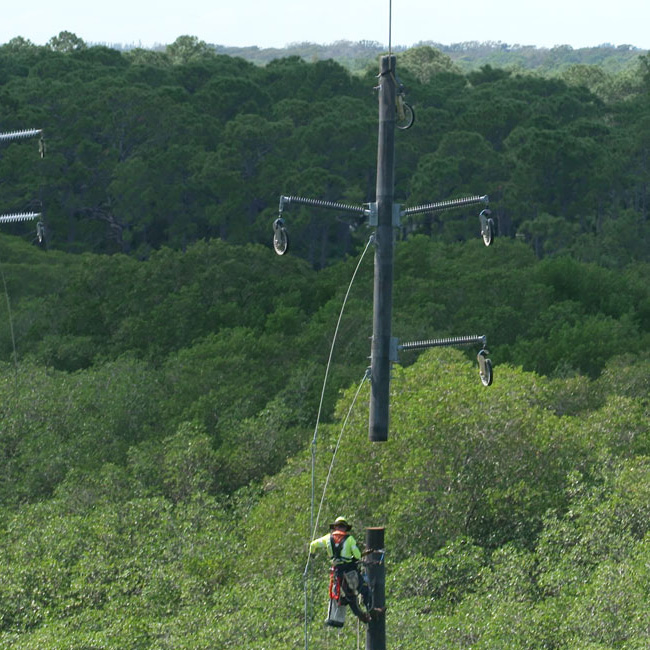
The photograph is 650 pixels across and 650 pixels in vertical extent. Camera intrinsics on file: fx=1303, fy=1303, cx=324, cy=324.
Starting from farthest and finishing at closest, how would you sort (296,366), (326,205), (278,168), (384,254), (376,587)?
(278,168)
(296,366)
(326,205)
(384,254)
(376,587)

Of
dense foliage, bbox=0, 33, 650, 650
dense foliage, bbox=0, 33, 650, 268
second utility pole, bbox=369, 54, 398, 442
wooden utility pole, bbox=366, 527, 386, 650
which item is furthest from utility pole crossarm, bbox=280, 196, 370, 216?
dense foliage, bbox=0, 33, 650, 268

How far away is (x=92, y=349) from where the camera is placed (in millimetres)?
63250

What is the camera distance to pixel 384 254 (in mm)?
12555

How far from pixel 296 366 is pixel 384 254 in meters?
42.0

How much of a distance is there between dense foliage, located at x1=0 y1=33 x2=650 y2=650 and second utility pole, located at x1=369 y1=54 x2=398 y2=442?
2675mm

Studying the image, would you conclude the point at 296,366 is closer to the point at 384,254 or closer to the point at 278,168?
the point at 278,168

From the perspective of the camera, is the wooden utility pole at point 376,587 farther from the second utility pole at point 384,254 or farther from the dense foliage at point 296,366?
the dense foliage at point 296,366

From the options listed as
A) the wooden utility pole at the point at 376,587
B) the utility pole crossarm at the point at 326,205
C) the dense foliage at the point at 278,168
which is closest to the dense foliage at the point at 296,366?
the dense foliage at the point at 278,168

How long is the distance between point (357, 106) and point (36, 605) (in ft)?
233

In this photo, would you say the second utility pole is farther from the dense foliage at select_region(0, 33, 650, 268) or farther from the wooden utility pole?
the dense foliage at select_region(0, 33, 650, 268)

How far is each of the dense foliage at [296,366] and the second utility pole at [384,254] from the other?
105 inches

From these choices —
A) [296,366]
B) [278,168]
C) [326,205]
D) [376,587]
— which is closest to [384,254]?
[326,205]

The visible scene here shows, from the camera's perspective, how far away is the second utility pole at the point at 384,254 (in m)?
12.5

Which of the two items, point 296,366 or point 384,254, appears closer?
point 384,254
